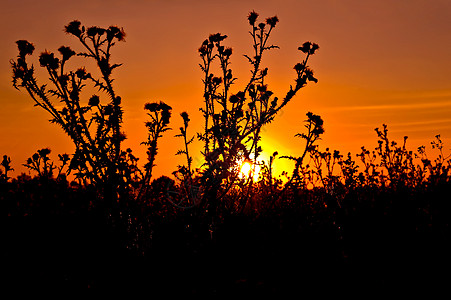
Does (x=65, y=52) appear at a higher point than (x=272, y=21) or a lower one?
lower

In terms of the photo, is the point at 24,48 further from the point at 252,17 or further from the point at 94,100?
the point at 252,17

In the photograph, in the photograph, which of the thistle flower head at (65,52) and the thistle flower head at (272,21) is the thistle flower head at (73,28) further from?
the thistle flower head at (272,21)

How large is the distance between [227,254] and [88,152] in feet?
7.43

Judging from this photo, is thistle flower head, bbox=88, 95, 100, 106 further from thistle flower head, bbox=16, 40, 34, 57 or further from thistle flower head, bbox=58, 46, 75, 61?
thistle flower head, bbox=16, 40, 34, 57

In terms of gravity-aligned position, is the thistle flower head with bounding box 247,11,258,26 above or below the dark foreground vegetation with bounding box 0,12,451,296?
above

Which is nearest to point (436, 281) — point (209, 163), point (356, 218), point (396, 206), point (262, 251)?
point (262, 251)

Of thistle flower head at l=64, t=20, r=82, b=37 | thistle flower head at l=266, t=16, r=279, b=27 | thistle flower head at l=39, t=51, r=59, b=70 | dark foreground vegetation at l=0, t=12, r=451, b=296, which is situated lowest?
dark foreground vegetation at l=0, t=12, r=451, b=296

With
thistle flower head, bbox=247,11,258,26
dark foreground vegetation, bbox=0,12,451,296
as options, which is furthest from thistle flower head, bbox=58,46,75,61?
thistle flower head, bbox=247,11,258,26

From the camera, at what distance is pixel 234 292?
4316 millimetres


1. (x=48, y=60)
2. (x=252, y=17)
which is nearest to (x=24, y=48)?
(x=48, y=60)

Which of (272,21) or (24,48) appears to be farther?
(272,21)

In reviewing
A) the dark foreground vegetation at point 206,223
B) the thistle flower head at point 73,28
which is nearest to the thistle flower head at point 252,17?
the dark foreground vegetation at point 206,223

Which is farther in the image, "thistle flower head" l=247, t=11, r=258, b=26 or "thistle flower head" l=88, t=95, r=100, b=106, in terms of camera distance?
"thistle flower head" l=247, t=11, r=258, b=26

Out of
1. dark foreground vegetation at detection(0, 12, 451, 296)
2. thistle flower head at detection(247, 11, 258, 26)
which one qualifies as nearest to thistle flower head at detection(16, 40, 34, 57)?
dark foreground vegetation at detection(0, 12, 451, 296)
